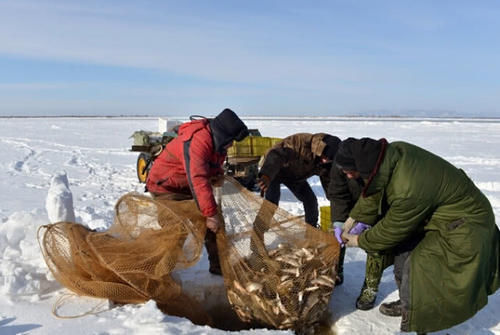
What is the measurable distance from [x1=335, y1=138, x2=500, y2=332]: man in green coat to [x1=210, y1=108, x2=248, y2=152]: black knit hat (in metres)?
0.83

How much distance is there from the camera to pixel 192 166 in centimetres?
308

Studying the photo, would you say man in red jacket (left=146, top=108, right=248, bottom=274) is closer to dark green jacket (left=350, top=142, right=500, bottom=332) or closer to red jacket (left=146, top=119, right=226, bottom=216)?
red jacket (left=146, top=119, right=226, bottom=216)

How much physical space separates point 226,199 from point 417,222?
1535 millimetres

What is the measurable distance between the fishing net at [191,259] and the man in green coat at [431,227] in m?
0.62

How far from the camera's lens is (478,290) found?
8.93 ft

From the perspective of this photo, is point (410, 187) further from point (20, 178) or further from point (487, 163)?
point (487, 163)

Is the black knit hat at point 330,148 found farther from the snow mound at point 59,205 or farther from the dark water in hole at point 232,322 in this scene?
the snow mound at point 59,205

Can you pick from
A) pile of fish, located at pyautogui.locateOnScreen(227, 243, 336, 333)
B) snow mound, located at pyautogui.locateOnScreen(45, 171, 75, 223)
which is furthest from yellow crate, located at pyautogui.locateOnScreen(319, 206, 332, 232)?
snow mound, located at pyautogui.locateOnScreen(45, 171, 75, 223)

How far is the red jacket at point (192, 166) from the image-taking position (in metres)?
3.06

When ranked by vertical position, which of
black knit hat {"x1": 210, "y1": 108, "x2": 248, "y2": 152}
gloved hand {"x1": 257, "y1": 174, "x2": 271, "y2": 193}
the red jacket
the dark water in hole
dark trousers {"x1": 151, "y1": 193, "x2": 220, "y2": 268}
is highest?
black knit hat {"x1": 210, "y1": 108, "x2": 248, "y2": 152}

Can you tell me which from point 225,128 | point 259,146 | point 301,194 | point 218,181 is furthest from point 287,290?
point 259,146

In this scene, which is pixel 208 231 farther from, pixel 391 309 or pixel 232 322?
pixel 391 309

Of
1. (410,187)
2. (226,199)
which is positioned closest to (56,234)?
(226,199)

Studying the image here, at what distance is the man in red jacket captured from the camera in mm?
3062
